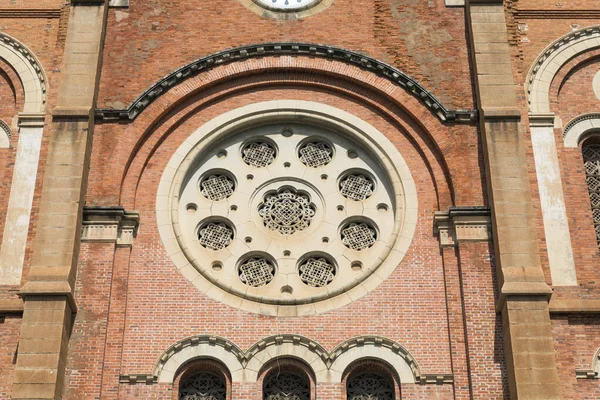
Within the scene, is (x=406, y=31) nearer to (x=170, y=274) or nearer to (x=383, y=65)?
(x=383, y=65)

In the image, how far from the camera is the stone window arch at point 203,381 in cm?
2066

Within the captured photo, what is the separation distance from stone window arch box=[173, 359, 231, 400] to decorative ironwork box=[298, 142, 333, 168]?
193 inches

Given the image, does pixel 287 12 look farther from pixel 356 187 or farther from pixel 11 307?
pixel 11 307

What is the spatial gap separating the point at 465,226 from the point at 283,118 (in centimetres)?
451

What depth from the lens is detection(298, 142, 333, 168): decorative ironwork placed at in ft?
76.9

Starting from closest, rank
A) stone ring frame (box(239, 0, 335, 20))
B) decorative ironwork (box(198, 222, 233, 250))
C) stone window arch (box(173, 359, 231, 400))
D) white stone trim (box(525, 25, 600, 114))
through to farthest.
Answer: stone window arch (box(173, 359, 231, 400)) < decorative ironwork (box(198, 222, 233, 250)) < white stone trim (box(525, 25, 600, 114)) < stone ring frame (box(239, 0, 335, 20))

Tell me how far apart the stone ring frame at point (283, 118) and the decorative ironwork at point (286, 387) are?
1.17m

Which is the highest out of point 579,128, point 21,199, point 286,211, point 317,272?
point 579,128

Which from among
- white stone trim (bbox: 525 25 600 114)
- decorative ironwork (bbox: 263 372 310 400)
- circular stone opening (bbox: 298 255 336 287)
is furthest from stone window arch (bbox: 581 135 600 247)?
decorative ironwork (bbox: 263 372 310 400)

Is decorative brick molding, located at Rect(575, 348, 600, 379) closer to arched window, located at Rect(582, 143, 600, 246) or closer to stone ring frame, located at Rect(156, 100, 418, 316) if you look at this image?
arched window, located at Rect(582, 143, 600, 246)

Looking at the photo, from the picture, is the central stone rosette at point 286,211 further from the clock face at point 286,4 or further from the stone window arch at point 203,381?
the clock face at point 286,4

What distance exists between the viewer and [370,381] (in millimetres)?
20906

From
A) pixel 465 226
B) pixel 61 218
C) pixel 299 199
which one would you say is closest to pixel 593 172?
pixel 465 226

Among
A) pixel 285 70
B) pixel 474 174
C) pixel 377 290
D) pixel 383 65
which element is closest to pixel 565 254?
pixel 474 174
